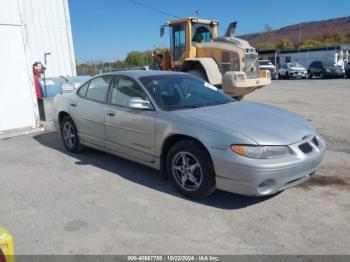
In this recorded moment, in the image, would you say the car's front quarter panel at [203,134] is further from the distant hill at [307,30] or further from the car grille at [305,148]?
the distant hill at [307,30]

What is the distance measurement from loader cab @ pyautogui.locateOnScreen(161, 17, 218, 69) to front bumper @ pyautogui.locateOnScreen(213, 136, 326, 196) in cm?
911

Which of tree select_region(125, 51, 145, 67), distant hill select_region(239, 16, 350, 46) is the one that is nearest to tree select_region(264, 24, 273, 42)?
distant hill select_region(239, 16, 350, 46)

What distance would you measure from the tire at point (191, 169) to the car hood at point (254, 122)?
305 mm

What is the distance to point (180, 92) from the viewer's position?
15.5 ft

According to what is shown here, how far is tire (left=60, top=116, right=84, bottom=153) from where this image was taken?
19.3 feet

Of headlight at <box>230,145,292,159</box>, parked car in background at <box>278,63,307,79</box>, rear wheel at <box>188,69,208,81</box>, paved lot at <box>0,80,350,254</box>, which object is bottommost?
paved lot at <box>0,80,350,254</box>

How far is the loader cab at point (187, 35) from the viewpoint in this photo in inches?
478

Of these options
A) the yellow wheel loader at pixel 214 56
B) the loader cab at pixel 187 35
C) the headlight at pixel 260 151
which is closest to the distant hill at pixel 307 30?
the loader cab at pixel 187 35

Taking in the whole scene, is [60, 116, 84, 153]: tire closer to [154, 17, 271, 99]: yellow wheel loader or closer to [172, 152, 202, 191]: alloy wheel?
[172, 152, 202, 191]: alloy wheel

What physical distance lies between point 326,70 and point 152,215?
29.0 meters

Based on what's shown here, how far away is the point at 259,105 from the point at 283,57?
39689 mm

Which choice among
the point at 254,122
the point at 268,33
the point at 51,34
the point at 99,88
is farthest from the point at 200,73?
the point at 268,33

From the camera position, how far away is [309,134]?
390 centimetres

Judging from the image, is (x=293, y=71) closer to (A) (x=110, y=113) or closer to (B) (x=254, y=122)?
(A) (x=110, y=113)
